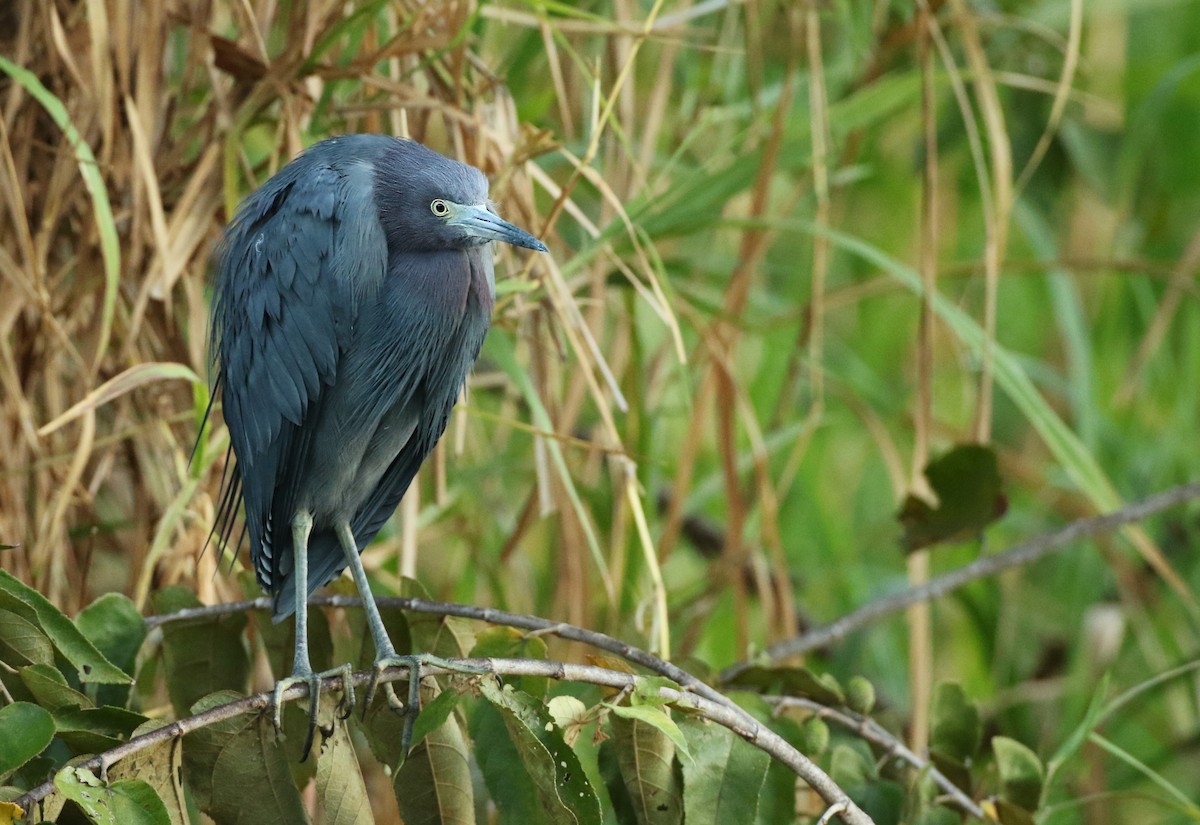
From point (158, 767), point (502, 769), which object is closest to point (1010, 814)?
point (502, 769)

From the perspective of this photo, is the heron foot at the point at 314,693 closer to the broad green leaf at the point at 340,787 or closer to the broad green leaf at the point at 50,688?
the broad green leaf at the point at 340,787

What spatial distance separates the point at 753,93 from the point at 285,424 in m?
1.33

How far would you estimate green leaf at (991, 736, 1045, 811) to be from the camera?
192cm

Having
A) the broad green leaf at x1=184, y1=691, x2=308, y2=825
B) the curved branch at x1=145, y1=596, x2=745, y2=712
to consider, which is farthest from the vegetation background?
the broad green leaf at x1=184, y1=691, x2=308, y2=825

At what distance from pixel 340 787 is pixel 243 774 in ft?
0.37

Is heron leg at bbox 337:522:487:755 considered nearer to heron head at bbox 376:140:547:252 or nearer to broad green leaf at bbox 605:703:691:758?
broad green leaf at bbox 605:703:691:758

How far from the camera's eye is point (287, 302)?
2018 millimetres

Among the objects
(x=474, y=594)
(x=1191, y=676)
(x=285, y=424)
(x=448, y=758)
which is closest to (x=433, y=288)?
(x=285, y=424)

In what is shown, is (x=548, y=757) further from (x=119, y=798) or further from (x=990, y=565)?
(x=990, y=565)

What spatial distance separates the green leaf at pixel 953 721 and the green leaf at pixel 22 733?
1.23 meters

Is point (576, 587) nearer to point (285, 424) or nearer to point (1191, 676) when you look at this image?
point (285, 424)

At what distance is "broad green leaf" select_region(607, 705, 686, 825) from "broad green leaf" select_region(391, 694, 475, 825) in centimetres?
20

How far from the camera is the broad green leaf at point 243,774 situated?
5.31ft

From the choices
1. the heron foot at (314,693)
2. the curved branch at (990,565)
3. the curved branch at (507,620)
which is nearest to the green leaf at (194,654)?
the curved branch at (507,620)
